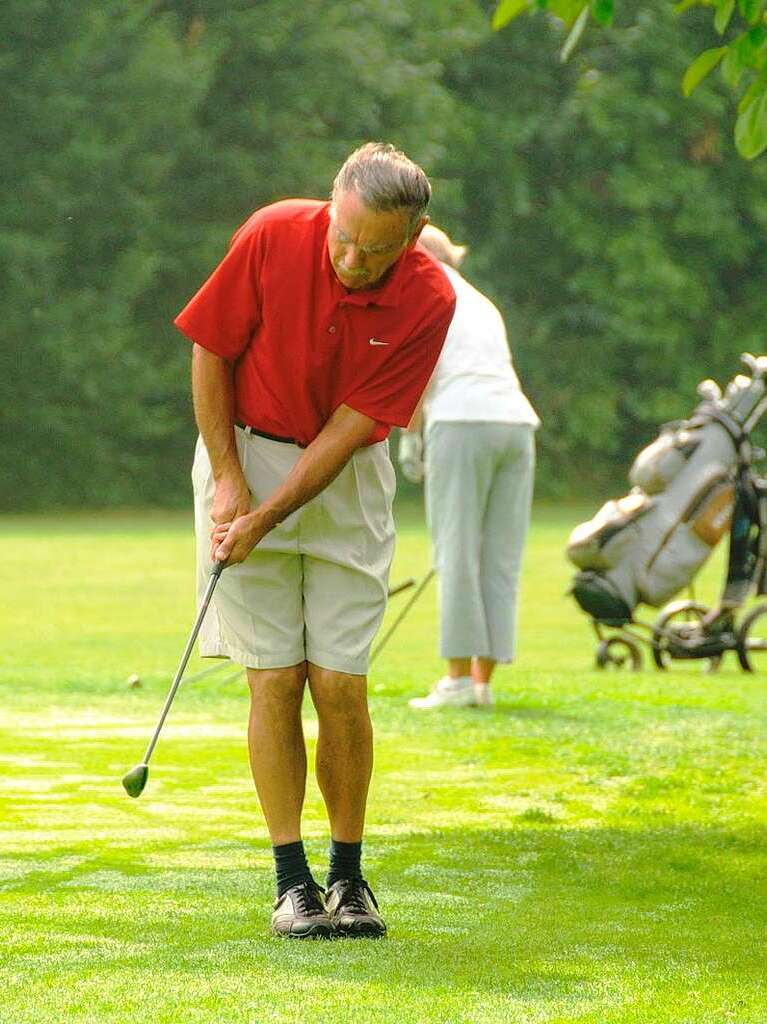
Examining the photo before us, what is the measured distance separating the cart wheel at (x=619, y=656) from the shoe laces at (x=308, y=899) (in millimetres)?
6473

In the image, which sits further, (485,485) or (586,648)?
(586,648)

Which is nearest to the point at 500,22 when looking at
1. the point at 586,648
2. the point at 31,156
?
the point at 586,648

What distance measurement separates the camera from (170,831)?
5.38 metres

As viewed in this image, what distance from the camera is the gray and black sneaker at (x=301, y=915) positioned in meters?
4.17

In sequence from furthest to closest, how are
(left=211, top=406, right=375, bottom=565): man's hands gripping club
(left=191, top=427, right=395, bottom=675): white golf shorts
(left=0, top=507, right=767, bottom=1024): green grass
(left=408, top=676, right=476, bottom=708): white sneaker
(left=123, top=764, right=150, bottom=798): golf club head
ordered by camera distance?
(left=408, top=676, right=476, bottom=708): white sneaker
(left=123, top=764, right=150, bottom=798): golf club head
(left=191, top=427, right=395, bottom=675): white golf shorts
(left=211, top=406, right=375, bottom=565): man's hands gripping club
(left=0, top=507, right=767, bottom=1024): green grass

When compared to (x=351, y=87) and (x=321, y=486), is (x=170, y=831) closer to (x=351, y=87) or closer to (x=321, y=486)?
(x=321, y=486)

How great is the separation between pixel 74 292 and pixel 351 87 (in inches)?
253

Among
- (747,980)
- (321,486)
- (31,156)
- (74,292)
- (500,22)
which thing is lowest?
(74,292)

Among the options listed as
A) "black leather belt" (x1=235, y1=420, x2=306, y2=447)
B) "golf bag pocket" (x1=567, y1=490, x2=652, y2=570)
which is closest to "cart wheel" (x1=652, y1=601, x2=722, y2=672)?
"golf bag pocket" (x1=567, y1=490, x2=652, y2=570)

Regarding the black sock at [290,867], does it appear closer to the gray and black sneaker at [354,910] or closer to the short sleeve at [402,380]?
the gray and black sneaker at [354,910]

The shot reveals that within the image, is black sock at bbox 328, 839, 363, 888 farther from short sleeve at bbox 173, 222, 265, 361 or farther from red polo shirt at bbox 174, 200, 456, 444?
short sleeve at bbox 173, 222, 265, 361

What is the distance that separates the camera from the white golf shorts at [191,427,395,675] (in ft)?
14.5

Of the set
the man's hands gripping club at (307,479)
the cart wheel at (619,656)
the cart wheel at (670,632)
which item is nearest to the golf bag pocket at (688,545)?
the cart wheel at (670,632)

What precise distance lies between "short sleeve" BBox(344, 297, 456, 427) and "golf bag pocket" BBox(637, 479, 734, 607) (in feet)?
20.9
